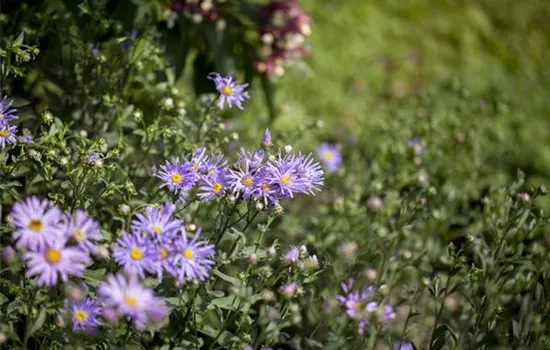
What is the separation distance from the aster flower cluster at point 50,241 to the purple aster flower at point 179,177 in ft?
0.88

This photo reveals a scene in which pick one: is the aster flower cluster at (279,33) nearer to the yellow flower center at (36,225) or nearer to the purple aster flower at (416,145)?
the purple aster flower at (416,145)

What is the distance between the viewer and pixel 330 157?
2.77m

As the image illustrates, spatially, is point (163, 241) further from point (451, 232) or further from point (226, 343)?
point (451, 232)

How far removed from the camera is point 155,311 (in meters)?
1.15

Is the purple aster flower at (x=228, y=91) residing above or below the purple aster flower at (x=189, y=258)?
above

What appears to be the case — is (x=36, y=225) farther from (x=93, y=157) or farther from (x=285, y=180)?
(x=285, y=180)

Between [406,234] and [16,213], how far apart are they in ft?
3.63

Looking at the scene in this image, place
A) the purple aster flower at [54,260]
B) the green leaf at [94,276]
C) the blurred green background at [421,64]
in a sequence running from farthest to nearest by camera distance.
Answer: the blurred green background at [421,64] → the green leaf at [94,276] → the purple aster flower at [54,260]

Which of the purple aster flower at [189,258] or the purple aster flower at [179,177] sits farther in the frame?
the purple aster flower at [179,177]

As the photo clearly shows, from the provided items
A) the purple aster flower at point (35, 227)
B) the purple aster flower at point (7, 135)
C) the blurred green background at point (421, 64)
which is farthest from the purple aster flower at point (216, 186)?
the blurred green background at point (421, 64)

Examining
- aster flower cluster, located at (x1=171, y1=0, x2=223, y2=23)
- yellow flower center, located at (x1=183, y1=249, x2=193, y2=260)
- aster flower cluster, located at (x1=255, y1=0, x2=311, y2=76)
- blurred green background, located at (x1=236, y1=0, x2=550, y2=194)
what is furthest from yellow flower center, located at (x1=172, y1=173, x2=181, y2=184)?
blurred green background, located at (x1=236, y1=0, x2=550, y2=194)

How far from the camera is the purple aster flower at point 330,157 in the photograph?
2.75m

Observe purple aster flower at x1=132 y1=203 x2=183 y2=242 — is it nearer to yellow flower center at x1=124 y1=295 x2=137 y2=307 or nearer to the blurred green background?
yellow flower center at x1=124 y1=295 x2=137 y2=307

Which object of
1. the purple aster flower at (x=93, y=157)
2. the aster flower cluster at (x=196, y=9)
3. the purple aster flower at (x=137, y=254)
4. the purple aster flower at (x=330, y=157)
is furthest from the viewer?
the purple aster flower at (x=330, y=157)
